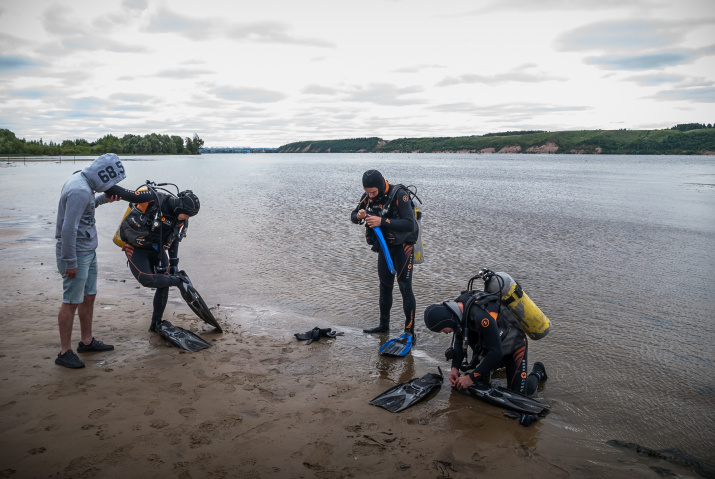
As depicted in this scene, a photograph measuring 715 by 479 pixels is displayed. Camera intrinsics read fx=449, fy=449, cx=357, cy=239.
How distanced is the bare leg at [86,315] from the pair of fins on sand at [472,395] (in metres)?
3.35

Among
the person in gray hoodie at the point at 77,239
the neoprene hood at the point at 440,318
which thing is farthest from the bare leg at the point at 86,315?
the neoprene hood at the point at 440,318

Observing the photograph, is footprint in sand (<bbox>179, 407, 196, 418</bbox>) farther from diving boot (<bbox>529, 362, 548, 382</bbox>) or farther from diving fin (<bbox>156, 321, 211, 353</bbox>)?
diving boot (<bbox>529, 362, 548, 382</bbox>)

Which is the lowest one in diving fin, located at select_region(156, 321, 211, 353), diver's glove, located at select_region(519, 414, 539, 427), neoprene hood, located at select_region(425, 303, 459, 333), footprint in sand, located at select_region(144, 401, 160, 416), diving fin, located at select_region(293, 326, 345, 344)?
diver's glove, located at select_region(519, 414, 539, 427)

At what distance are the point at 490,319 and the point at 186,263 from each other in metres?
7.75

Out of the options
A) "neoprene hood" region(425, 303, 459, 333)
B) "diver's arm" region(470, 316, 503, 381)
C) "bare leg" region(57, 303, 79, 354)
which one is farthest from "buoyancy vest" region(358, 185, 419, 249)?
"bare leg" region(57, 303, 79, 354)

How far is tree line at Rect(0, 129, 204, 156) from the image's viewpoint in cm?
10231

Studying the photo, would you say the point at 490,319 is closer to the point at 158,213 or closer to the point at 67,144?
the point at 158,213

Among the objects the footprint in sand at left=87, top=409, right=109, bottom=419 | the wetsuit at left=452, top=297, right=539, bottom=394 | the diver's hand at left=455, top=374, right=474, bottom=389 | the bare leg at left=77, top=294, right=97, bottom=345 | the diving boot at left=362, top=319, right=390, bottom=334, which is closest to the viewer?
the footprint in sand at left=87, top=409, right=109, bottom=419

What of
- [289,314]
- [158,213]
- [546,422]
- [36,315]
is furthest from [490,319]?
[36,315]

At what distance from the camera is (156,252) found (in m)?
5.80

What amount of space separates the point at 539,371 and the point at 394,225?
235 cm

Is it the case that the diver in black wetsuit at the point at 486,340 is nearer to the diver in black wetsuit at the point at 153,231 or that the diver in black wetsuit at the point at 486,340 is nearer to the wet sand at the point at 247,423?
the wet sand at the point at 247,423

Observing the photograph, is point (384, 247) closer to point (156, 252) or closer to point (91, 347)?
point (156, 252)

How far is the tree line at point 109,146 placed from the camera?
102m
